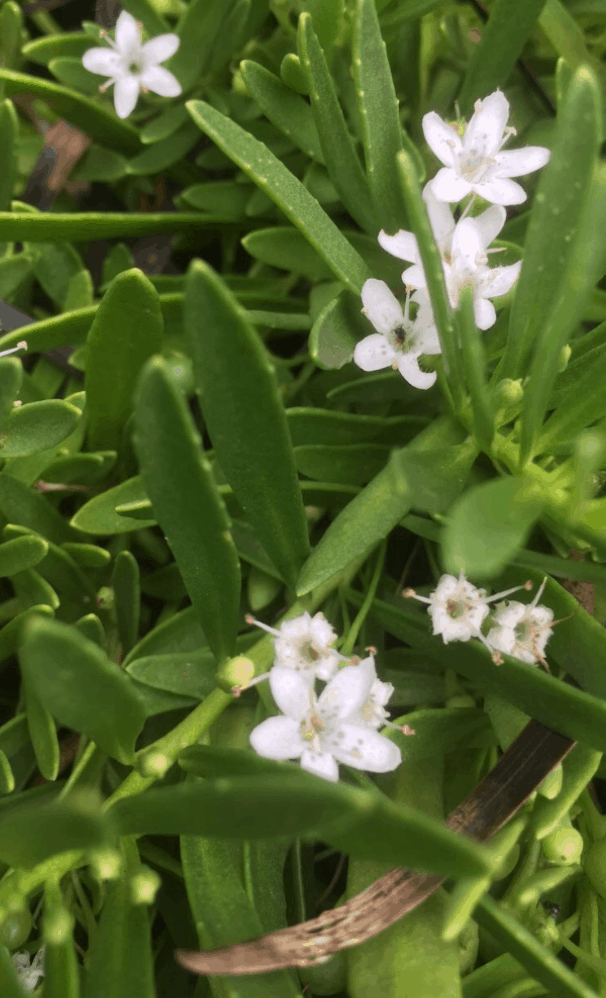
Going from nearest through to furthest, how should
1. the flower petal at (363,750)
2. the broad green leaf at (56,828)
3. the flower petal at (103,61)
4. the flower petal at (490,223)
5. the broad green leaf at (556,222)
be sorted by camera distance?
1. the broad green leaf at (56,828)
2. the broad green leaf at (556,222)
3. the flower petal at (363,750)
4. the flower petal at (490,223)
5. the flower petal at (103,61)

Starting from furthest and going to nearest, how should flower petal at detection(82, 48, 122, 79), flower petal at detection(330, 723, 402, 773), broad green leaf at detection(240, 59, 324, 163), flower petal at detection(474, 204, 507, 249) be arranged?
1. flower petal at detection(82, 48, 122, 79)
2. broad green leaf at detection(240, 59, 324, 163)
3. flower petal at detection(474, 204, 507, 249)
4. flower petal at detection(330, 723, 402, 773)

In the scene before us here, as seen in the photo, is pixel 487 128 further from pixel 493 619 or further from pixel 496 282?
pixel 493 619

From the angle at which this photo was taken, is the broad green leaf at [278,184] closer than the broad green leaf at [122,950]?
No

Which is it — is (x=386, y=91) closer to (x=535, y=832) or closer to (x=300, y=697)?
(x=300, y=697)

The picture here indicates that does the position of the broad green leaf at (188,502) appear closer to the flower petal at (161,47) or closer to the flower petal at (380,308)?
the flower petal at (380,308)

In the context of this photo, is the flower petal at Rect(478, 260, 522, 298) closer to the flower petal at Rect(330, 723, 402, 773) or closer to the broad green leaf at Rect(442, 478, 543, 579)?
the broad green leaf at Rect(442, 478, 543, 579)

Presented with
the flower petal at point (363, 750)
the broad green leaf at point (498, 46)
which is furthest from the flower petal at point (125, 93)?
the flower petal at point (363, 750)

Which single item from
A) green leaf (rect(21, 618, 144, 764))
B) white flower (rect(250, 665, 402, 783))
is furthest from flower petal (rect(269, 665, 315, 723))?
green leaf (rect(21, 618, 144, 764))
